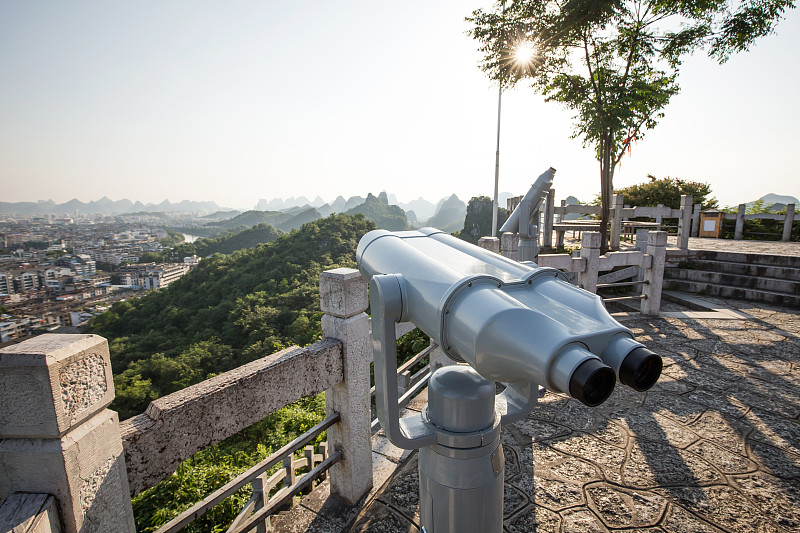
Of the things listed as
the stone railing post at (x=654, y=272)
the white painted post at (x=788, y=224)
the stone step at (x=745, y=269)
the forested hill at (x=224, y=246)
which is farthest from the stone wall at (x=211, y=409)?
the forested hill at (x=224, y=246)

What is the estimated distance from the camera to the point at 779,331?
572cm

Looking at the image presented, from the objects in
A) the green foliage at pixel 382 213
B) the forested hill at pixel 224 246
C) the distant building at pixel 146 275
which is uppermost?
the green foliage at pixel 382 213

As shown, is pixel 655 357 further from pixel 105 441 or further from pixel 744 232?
pixel 744 232

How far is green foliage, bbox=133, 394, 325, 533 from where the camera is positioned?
19.5 feet

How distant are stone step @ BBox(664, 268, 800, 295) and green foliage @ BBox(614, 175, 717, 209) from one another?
11.7m

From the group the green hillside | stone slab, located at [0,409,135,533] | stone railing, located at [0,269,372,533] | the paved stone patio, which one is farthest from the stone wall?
the green hillside

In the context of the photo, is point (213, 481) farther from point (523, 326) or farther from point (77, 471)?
point (523, 326)

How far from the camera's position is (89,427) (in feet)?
3.56

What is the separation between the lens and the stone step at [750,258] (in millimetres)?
8000

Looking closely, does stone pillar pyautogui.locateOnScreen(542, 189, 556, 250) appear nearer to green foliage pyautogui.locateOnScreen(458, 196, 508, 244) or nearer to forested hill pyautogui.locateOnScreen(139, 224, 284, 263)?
green foliage pyautogui.locateOnScreen(458, 196, 508, 244)

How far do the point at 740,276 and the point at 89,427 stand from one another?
1098cm

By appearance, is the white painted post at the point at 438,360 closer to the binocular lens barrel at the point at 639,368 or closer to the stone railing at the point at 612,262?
the stone railing at the point at 612,262

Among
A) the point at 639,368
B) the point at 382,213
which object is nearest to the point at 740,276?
the point at 639,368

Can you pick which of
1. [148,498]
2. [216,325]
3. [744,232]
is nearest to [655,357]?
[148,498]
